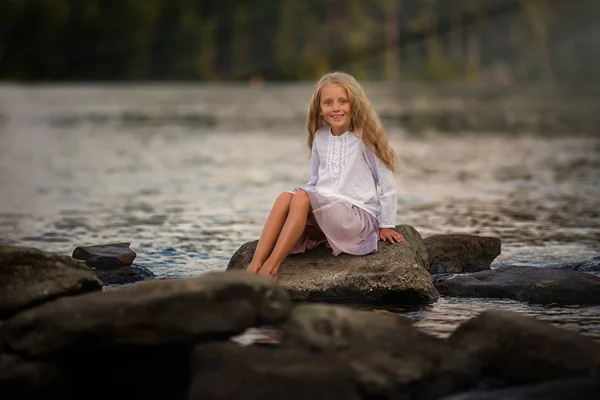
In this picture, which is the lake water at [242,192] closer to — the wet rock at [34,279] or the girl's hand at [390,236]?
the girl's hand at [390,236]

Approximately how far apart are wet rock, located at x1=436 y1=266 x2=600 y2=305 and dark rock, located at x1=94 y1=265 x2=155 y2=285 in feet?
7.55

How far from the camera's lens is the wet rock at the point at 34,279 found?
656 centimetres

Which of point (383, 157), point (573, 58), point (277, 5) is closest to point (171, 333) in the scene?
point (383, 157)

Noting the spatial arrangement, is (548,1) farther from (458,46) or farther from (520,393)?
(520,393)

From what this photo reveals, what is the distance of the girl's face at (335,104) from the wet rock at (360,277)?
2.96ft

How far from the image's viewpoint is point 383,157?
8.10 metres

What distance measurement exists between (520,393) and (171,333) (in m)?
1.71

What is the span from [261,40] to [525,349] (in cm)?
14675

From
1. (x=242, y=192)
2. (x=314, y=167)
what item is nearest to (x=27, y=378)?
(x=314, y=167)

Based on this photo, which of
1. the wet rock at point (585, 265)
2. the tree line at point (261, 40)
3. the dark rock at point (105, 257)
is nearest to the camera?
the dark rock at point (105, 257)

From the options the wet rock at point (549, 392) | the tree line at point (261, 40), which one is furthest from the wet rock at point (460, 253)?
the tree line at point (261, 40)

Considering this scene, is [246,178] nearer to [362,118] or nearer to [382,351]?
[362,118]

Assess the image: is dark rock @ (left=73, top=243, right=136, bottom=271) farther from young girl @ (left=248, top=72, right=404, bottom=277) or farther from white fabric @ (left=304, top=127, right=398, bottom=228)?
white fabric @ (left=304, top=127, right=398, bottom=228)

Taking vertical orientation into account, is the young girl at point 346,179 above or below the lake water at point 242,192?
above
